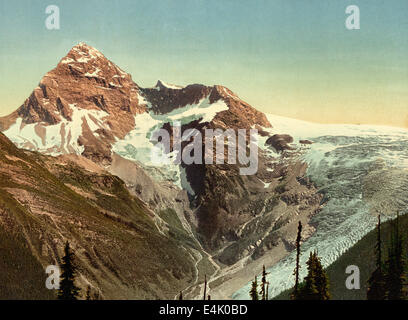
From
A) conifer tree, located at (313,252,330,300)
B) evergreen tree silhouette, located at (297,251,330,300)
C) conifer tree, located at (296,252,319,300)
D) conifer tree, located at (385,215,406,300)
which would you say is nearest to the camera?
conifer tree, located at (385,215,406,300)

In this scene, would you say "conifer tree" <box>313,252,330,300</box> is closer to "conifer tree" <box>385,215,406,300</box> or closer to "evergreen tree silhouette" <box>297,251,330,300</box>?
"evergreen tree silhouette" <box>297,251,330,300</box>

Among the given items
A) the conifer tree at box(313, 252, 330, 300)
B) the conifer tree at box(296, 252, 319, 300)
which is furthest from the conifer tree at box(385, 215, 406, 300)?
the conifer tree at box(296, 252, 319, 300)

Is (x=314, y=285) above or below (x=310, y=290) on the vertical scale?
above

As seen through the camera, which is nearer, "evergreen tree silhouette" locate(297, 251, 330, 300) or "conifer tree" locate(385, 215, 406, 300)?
"conifer tree" locate(385, 215, 406, 300)

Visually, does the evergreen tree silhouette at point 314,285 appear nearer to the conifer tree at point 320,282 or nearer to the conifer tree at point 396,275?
the conifer tree at point 320,282

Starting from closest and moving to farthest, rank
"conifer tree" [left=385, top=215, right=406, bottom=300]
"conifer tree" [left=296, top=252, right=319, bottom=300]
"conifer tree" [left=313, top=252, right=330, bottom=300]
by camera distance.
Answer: "conifer tree" [left=385, top=215, right=406, bottom=300], "conifer tree" [left=296, top=252, right=319, bottom=300], "conifer tree" [left=313, top=252, right=330, bottom=300]

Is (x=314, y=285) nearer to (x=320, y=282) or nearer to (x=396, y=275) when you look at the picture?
(x=320, y=282)

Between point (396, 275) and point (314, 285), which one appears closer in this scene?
point (396, 275)

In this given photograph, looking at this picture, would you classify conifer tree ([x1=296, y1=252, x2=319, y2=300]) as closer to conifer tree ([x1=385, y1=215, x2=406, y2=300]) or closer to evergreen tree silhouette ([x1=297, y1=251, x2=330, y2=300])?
evergreen tree silhouette ([x1=297, y1=251, x2=330, y2=300])

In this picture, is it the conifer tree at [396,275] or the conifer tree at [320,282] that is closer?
the conifer tree at [396,275]

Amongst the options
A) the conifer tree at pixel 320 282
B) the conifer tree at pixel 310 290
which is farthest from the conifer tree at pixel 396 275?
the conifer tree at pixel 310 290

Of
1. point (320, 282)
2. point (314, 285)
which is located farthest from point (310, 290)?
point (320, 282)
